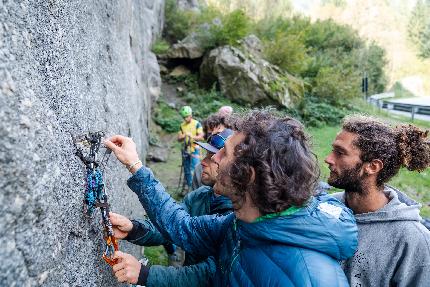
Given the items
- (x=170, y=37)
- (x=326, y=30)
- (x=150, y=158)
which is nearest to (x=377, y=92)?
(x=326, y=30)

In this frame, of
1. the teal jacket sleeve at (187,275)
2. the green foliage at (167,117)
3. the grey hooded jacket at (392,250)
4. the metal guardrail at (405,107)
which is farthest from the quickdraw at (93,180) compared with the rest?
the metal guardrail at (405,107)

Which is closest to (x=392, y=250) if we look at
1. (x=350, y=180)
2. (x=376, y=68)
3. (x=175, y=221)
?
(x=350, y=180)

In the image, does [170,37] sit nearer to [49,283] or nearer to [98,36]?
[98,36]

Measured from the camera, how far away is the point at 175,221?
2.08 metres

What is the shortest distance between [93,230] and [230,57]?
1472 cm

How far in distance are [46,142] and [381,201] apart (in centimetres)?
226

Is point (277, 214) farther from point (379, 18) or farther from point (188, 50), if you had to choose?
point (379, 18)

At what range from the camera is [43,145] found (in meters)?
1.40

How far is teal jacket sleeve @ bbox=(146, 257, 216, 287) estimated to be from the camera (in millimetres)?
2092

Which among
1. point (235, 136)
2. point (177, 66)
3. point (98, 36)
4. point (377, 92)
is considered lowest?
point (377, 92)

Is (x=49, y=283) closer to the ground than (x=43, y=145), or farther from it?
closer to the ground

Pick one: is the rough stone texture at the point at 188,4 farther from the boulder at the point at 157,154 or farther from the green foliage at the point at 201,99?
the boulder at the point at 157,154

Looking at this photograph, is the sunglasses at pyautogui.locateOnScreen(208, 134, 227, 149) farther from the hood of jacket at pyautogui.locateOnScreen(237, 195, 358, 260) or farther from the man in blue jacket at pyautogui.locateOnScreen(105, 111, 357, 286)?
the hood of jacket at pyautogui.locateOnScreen(237, 195, 358, 260)

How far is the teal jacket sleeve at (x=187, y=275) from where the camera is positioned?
2.09 metres
